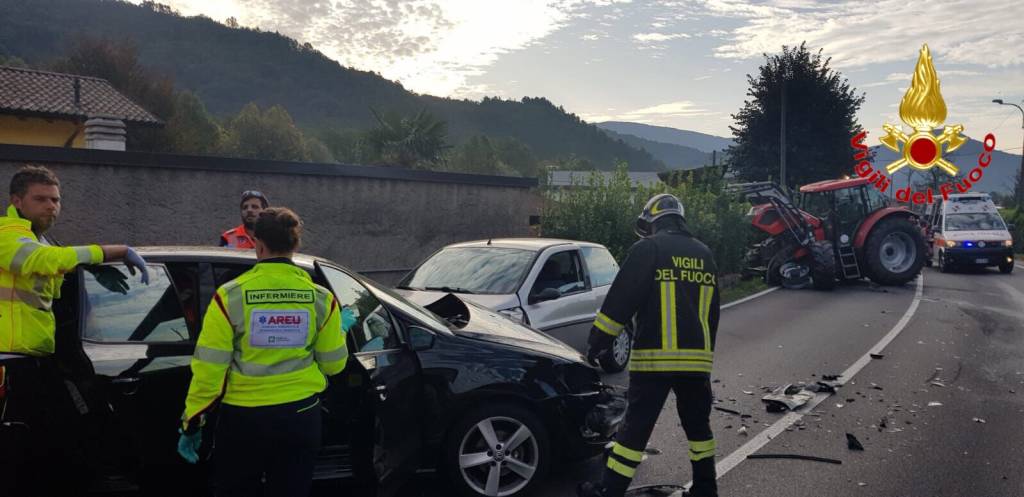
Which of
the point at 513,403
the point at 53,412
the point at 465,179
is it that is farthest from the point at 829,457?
the point at 465,179

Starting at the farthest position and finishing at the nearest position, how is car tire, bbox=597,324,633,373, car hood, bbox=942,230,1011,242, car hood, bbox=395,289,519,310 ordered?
1. car hood, bbox=942,230,1011,242
2. car tire, bbox=597,324,633,373
3. car hood, bbox=395,289,519,310

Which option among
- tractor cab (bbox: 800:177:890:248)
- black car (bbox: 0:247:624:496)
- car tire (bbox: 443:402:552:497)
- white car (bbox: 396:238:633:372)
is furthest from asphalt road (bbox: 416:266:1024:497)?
tractor cab (bbox: 800:177:890:248)

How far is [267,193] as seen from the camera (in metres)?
11.0

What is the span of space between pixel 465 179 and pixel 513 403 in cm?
1041

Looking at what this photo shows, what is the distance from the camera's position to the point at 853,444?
553cm

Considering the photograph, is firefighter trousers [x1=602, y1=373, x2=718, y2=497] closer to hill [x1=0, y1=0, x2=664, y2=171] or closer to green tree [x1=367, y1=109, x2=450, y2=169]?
green tree [x1=367, y1=109, x2=450, y2=169]

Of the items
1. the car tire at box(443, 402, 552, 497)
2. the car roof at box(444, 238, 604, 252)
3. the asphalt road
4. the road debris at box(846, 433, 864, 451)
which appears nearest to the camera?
the car tire at box(443, 402, 552, 497)

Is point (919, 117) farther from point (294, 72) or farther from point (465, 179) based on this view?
point (294, 72)

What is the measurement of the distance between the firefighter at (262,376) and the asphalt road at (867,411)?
5.37 feet

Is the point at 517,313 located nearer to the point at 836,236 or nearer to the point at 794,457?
the point at 794,457

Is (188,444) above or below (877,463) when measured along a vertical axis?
above

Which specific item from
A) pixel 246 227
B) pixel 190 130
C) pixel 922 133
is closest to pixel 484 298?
pixel 246 227

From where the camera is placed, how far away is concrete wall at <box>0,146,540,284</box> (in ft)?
29.6

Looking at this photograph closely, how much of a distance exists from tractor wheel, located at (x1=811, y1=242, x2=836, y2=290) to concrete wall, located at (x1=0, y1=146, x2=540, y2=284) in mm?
6354
